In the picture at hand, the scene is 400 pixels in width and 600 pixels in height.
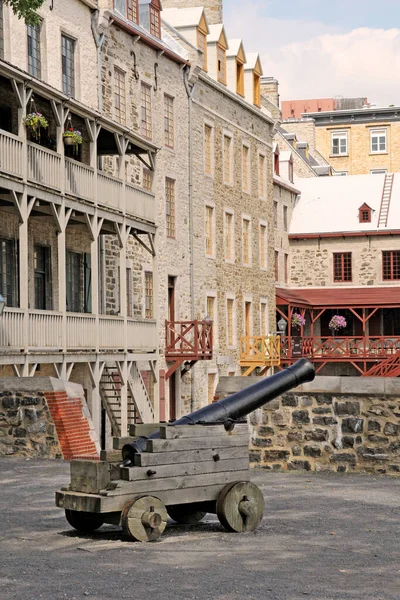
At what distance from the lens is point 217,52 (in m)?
35.2

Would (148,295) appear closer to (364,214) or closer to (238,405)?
(238,405)

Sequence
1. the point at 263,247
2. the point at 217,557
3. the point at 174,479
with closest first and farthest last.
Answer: the point at 217,557
the point at 174,479
the point at 263,247

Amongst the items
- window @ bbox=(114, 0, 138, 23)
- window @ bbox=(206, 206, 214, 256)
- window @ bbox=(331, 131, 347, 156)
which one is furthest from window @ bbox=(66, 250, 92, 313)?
window @ bbox=(331, 131, 347, 156)

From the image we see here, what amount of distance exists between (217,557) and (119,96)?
20.4m

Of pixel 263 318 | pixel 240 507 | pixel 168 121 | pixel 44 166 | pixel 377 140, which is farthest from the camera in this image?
pixel 377 140

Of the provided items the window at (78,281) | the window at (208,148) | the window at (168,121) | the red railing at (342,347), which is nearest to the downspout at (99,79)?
the window at (78,281)

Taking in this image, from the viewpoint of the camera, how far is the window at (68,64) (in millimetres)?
24438

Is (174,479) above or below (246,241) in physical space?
below

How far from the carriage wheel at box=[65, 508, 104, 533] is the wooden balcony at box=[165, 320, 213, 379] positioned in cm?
1949

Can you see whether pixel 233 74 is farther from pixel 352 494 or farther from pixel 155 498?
pixel 155 498

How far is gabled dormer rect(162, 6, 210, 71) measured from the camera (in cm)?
3341

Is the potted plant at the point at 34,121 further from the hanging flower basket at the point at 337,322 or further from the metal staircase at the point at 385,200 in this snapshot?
the metal staircase at the point at 385,200

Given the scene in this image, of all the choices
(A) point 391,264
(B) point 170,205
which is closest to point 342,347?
(A) point 391,264

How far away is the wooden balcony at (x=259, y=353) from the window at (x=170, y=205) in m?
6.36
